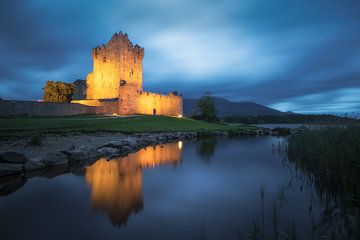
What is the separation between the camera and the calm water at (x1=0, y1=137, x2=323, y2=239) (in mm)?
4367

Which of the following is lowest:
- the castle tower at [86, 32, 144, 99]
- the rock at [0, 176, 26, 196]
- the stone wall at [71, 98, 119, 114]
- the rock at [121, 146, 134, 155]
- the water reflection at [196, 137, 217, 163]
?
the rock at [0, 176, 26, 196]

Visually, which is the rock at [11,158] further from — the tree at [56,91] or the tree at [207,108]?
the tree at [207,108]

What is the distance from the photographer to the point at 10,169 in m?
7.98

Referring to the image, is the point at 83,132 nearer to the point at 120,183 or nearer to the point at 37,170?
the point at 37,170

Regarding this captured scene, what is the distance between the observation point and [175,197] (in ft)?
21.0

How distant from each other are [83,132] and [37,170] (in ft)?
34.3

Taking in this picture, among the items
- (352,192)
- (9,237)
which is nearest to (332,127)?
(352,192)

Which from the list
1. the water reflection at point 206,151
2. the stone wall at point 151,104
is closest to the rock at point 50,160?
the water reflection at point 206,151

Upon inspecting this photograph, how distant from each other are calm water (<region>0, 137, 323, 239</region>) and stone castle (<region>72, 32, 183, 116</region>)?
1451 inches

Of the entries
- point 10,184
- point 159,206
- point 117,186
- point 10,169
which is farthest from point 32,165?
point 159,206

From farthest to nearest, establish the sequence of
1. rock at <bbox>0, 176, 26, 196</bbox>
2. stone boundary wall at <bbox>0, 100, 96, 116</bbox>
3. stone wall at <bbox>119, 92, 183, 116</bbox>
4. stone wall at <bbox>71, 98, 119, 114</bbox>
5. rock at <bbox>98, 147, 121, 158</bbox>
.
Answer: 1. stone wall at <bbox>119, 92, 183, 116</bbox>
2. stone wall at <bbox>71, 98, 119, 114</bbox>
3. stone boundary wall at <bbox>0, 100, 96, 116</bbox>
4. rock at <bbox>98, 147, 121, 158</bbox>
5. rock at <bbox>0, 176, 26, 196</bbox>

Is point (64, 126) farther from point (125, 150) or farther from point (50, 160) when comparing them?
point (50, 160)

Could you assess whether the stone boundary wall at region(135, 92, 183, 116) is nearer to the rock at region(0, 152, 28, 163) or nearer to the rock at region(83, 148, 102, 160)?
the rock at region(83, 148, 102, 160)

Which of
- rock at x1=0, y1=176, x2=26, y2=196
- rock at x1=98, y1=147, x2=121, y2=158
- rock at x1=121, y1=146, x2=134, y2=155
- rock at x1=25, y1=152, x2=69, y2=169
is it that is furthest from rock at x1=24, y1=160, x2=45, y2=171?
rock at x1=121, y1=146, x2=134, y2=155
